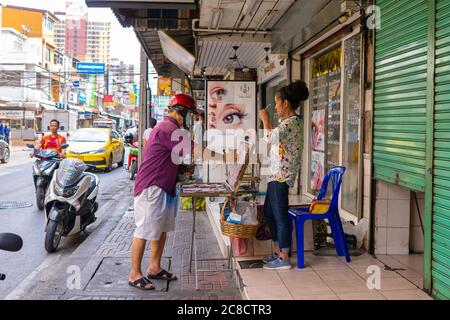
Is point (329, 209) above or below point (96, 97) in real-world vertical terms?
below

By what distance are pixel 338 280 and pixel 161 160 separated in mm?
1962

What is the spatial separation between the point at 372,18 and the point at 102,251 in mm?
4214

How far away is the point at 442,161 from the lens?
3217mm

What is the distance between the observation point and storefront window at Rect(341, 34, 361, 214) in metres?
5.44

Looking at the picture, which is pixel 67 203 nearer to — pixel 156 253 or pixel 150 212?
pixel 156 253

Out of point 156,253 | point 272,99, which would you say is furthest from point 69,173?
point 272,99

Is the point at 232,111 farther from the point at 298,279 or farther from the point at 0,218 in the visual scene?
the point at 298,279

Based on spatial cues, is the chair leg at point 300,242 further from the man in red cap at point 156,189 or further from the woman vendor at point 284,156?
the man in red cap at point 156,189

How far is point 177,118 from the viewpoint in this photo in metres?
4.44

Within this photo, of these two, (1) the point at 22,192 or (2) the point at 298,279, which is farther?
(1) the point at 22,192

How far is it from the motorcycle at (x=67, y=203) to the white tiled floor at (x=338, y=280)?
103 inches

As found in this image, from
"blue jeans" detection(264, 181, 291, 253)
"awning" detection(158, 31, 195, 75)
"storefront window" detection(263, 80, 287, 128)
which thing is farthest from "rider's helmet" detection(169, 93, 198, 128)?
"storefront window" detection(263, 80, 287, 128)

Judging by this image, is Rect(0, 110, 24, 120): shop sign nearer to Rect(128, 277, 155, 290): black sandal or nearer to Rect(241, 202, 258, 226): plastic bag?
Rect(128, 277, 155, 290): black sandal
